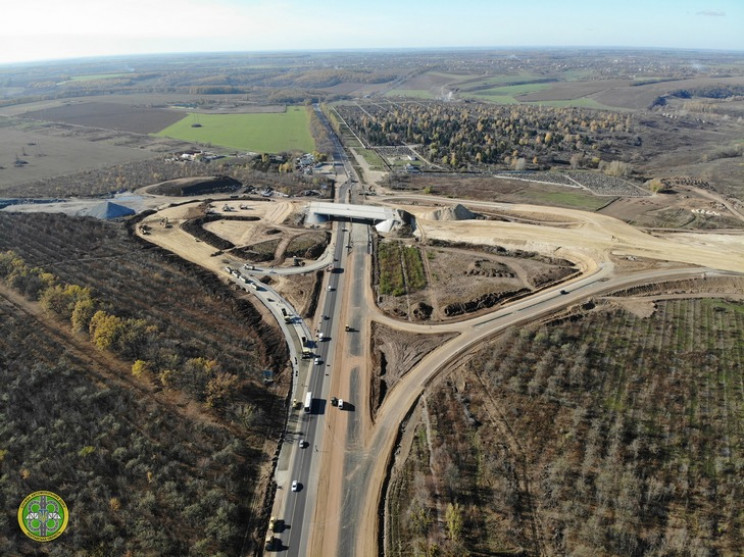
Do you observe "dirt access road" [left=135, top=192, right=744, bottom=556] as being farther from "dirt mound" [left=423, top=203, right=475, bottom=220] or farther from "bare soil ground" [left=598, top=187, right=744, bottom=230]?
"bare soil ground" [left=598, top=187, right=744, bottom=230]

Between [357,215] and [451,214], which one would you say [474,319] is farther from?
[357,215]

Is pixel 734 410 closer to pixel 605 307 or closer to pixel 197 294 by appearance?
pixel 605 307

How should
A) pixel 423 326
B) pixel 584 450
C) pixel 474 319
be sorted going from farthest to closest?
1. pixel 474 319
2. pixel 423 326
3. pixel 584 450

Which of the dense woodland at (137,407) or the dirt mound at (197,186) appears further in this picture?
the dirt mound at (197,186)

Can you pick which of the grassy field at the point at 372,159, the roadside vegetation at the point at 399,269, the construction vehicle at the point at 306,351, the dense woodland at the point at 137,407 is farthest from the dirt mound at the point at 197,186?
the construction vehicle at the point at 306,351

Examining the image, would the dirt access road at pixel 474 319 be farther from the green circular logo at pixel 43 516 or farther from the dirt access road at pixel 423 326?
the green circular logo at pixel 43 516

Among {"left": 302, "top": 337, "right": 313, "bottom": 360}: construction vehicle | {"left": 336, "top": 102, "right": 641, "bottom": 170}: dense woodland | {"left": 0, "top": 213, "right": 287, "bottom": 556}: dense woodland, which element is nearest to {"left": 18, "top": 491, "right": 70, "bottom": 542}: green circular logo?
{"left": 0, "top": 213, "right": 287, "bottom": 556}: dense woodland

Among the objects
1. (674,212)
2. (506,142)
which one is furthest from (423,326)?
(506,142)
